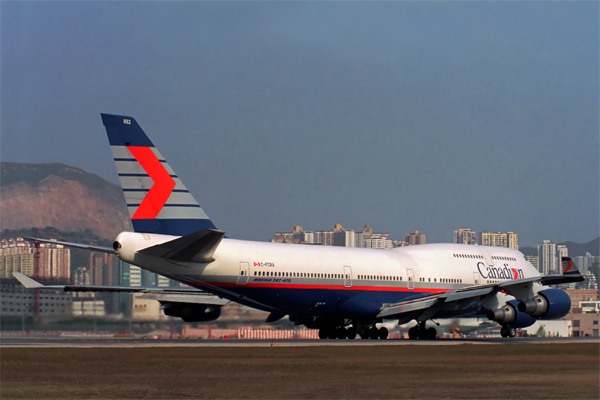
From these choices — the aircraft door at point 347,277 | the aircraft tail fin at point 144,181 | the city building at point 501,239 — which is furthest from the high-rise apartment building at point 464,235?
the aircraft tail fin at point 144,181

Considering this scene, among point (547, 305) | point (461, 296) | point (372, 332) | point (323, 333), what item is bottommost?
point (323, 333)

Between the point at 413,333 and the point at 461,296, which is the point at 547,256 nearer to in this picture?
the point at 413,333

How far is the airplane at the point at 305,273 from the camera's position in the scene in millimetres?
31359

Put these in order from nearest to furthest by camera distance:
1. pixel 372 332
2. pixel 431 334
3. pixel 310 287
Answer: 1. pixel 310 287
2. pixel 372 332
3. pixel 431 334

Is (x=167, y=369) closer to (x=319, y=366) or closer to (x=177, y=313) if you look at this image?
(x=319, y=366)

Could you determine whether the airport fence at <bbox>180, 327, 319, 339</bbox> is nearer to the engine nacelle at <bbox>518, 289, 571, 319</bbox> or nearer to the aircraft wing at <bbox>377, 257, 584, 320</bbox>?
the aircraft wing at <bbox>377, 257, 584, 320</bbox>

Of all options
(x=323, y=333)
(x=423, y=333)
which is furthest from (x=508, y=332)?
(x=323, y=333)

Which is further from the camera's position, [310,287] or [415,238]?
[415,238]

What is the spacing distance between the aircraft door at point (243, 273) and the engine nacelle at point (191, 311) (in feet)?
27.6

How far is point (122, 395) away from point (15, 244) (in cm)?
5342

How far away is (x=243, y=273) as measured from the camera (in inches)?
1287

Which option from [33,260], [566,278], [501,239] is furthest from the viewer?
[501,239]

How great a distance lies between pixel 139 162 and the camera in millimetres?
31781

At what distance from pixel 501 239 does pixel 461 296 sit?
8669 centimetres
